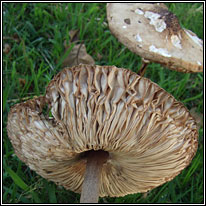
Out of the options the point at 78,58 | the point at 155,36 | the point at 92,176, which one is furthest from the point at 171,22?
the point at 92,176

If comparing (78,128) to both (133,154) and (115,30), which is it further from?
(115,30)

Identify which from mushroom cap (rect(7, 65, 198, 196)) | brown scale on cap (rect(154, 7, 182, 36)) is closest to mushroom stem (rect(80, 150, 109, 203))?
mushroom cap (rect(7, 65, 198, 196))

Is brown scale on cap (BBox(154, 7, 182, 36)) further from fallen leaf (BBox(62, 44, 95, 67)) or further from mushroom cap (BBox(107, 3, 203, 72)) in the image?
fallen leaf (BBox(62, 44, 95, 67))

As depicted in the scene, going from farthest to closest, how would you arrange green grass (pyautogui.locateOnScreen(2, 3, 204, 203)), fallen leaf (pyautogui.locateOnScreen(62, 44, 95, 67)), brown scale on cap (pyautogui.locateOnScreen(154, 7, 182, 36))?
fallen leaf (pyautogui.locateOnScreen(62, 44, 95, 67)) → green grass (pyautogui.locateOnScreen(2, 3, 204, 203)) → brown scale on cap (pyautogui.locateOnScreen(154, 7, 182, 36))

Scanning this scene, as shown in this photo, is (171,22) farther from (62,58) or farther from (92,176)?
(92,176)

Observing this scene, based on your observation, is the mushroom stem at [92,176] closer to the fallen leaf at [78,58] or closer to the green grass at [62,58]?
the green grass at [62,58]

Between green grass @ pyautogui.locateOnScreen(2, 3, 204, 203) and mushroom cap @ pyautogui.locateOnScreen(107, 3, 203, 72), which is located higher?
mushroom cap @ pyautogui.locateOnScreen(107, 3, 203, 72)

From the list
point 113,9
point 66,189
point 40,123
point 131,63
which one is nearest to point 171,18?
point 113,9
